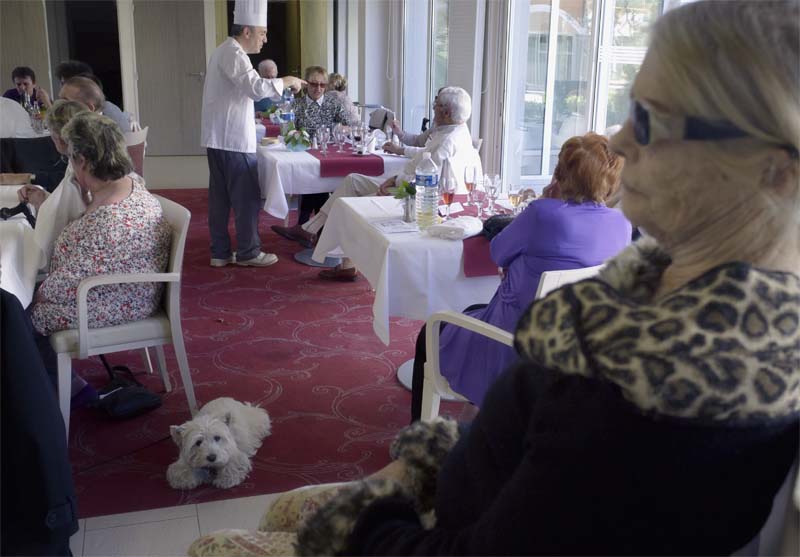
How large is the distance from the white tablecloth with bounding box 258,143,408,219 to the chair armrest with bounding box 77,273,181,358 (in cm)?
237

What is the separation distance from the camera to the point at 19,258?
106 inches

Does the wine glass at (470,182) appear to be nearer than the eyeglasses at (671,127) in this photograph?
No

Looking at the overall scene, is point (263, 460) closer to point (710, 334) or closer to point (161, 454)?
point (161, 454)

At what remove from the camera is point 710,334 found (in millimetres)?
757

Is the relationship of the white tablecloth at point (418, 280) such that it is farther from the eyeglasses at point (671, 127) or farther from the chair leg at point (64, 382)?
the eyeglasses at point (671, 127)

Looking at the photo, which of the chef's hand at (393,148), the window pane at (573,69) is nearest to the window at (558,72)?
the window pane at (573,69)

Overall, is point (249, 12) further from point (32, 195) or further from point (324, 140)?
point (32, 195)

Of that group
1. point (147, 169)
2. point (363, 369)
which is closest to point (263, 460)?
point (363, 369)

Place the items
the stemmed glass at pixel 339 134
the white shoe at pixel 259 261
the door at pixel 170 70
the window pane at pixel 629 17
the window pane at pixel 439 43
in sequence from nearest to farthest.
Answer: the window pane at pixel 629 17 < the white shoe at pixel 259 261 < the stemmed glass at pixel 339 134 < the window pane at pixel 439 43 < the door at pixel 170 70

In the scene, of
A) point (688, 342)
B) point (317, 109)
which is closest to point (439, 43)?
point (317, 109)

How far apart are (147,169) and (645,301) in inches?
390

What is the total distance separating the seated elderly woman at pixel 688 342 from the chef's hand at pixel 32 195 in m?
2.85

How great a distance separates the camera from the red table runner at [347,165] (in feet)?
16.7

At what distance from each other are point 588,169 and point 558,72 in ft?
11.6
